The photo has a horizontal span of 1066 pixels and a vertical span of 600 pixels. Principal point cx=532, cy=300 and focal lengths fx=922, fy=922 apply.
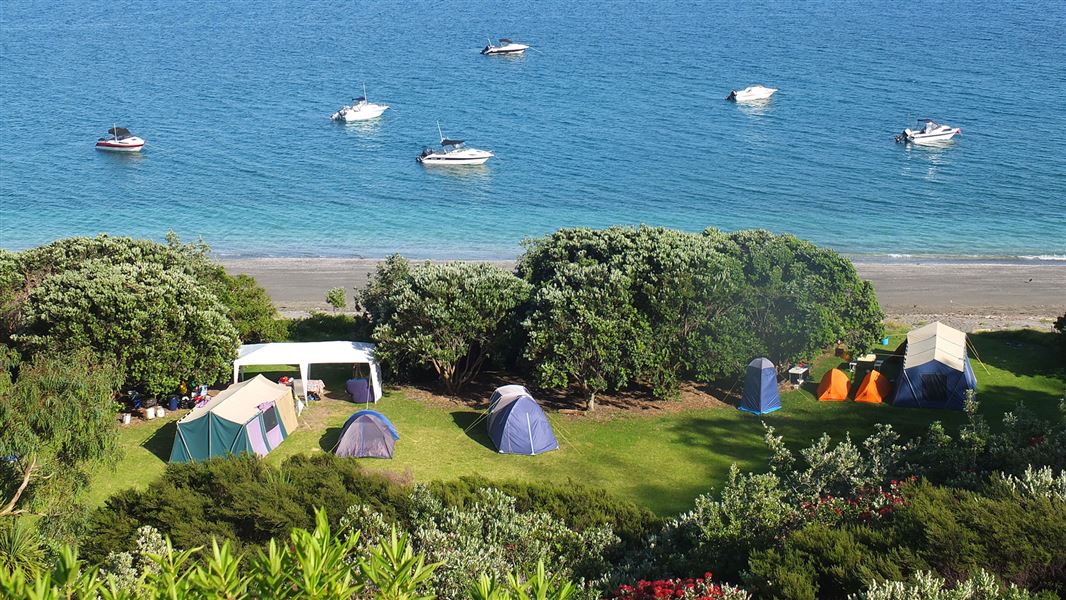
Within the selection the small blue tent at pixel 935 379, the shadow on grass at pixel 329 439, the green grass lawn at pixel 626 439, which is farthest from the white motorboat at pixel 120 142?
the small blue tent at pixel 935 379

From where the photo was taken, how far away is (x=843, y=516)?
16141mm

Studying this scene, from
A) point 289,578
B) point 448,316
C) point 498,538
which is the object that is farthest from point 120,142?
point 289,578

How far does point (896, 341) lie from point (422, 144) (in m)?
51.6

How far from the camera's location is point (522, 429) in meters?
26.1

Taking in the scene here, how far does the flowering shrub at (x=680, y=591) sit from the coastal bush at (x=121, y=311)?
17.1m

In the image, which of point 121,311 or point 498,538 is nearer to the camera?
point 498,538

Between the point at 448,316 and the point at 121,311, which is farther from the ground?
the point at 121,311

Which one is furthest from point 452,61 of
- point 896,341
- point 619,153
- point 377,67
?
point 896,341

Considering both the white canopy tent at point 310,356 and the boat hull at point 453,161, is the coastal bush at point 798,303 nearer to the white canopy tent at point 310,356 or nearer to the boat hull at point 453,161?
the white canopy tent at point 310,356

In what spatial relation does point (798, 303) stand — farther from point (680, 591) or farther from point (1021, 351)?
point (680, 591)

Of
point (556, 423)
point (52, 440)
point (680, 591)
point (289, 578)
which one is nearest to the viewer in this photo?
point (289, 578)

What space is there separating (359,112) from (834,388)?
6380cm

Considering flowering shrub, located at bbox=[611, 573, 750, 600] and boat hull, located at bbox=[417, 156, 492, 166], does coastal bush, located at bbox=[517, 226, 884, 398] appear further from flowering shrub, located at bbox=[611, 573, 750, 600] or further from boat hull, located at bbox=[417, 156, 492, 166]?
boat hull, located at bbox=[417, 156, 492, 166]

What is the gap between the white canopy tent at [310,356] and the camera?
96.3 feet
